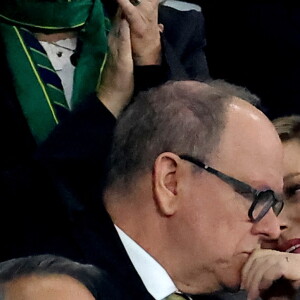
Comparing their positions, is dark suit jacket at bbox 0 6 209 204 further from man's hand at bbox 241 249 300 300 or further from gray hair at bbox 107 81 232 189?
man's hand at bbox 241 249 300 300

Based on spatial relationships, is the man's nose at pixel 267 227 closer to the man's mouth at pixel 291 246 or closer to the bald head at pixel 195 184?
the bald head at pixel 195 184

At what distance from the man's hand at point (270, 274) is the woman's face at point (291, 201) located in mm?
104

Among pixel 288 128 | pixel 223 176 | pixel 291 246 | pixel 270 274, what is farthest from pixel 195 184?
pixel 288 128

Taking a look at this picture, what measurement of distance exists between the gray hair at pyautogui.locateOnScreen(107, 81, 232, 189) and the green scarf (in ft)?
0.71

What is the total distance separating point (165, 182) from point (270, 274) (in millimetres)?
218

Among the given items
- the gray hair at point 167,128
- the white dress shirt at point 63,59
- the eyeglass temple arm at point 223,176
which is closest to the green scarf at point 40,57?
the white dress shirt at point 63,59

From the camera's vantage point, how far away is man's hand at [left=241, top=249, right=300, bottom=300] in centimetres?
120

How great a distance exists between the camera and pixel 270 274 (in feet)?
4.06

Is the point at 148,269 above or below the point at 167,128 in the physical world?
below

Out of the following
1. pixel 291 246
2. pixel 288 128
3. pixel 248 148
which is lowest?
pixel 291 246

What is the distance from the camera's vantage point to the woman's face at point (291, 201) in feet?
4.56

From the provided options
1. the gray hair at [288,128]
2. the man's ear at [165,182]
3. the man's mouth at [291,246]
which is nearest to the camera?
the man's ear at [165,182]

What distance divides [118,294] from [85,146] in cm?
32

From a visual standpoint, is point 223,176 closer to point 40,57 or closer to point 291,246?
point 291,246
